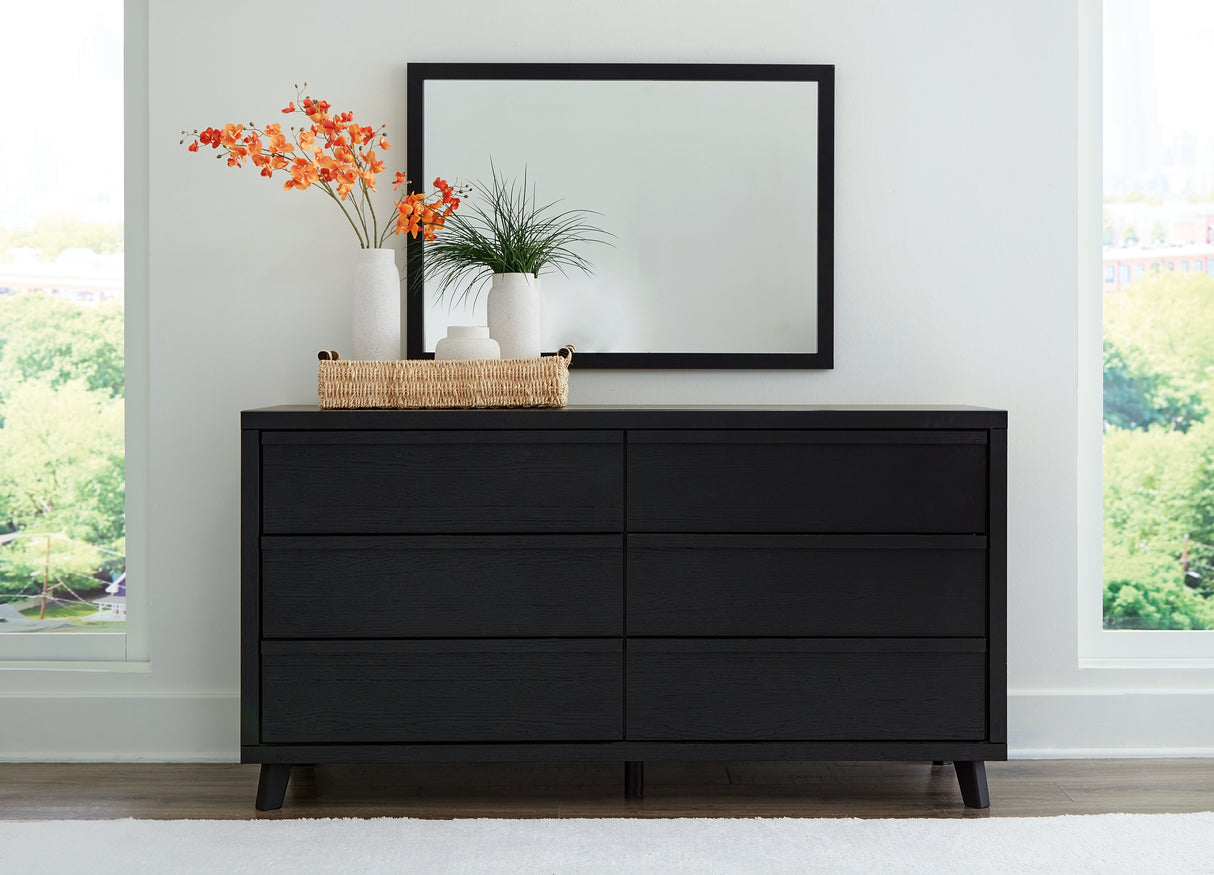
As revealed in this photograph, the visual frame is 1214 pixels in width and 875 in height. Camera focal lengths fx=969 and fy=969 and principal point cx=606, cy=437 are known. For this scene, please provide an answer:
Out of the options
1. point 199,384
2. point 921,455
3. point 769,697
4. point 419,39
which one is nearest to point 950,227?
point 921,455

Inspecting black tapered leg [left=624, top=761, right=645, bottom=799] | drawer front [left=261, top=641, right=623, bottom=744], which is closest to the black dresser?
drawer front [left=261, top=641, right=623, bottom=744]

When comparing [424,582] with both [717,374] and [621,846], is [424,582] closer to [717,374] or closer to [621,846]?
[621,846]

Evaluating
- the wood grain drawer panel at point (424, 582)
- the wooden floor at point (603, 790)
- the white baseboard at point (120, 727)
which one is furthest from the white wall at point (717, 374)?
the wood grain drawer panel at point (424, 582)

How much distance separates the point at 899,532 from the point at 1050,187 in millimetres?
1020

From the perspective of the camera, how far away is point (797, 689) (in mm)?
1997

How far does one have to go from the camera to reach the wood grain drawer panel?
198 centimetres

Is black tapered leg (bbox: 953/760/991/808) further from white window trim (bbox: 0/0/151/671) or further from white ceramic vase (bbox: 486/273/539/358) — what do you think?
white window trim (bbox: 0/0/151/671)

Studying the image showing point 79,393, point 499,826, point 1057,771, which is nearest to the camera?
point 499,826

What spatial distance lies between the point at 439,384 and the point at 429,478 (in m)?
0.19

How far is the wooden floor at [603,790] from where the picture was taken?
6.79 feet

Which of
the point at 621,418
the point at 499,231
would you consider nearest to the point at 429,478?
the point at 621,418

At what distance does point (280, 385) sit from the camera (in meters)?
2.39

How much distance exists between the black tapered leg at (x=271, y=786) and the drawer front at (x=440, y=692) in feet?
0.34

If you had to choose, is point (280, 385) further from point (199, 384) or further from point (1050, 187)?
point (1050, 187)
